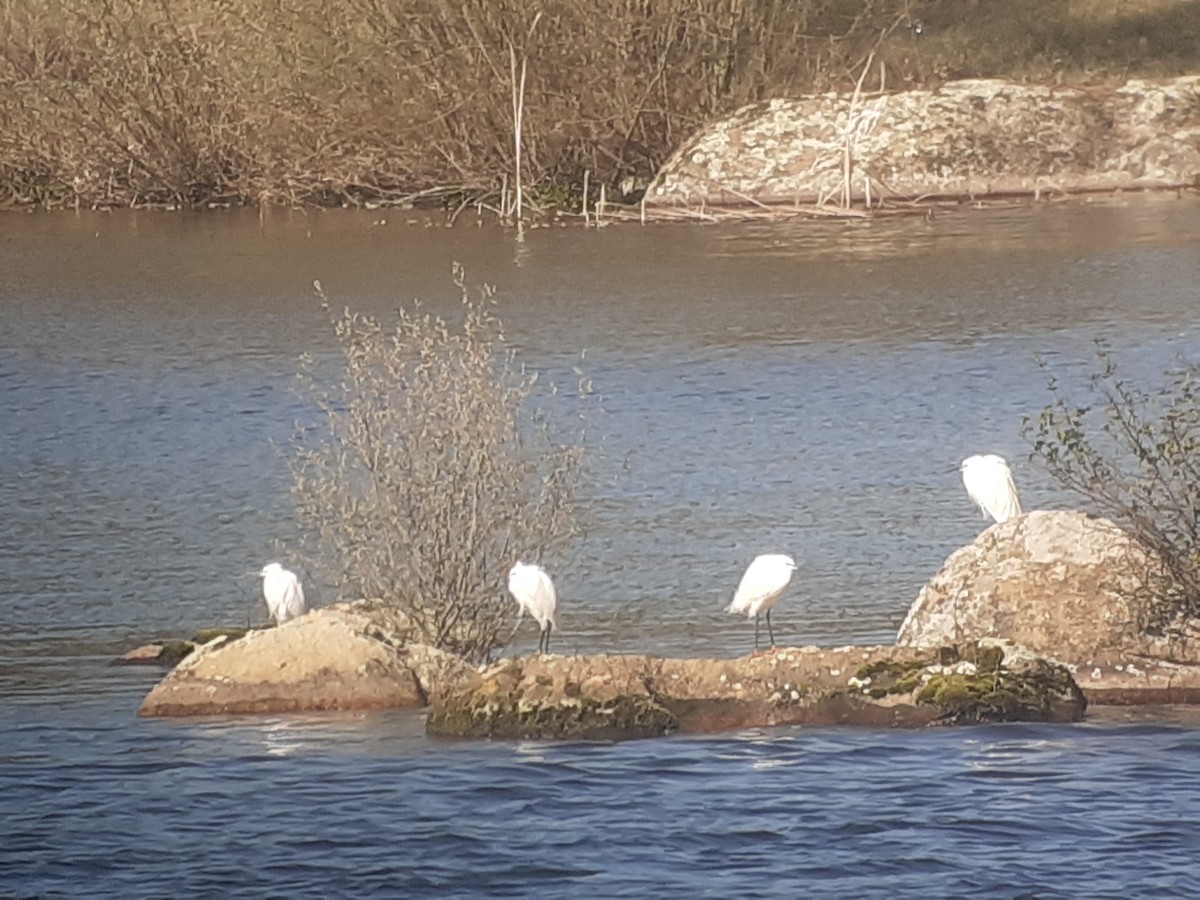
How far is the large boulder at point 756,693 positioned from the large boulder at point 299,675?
575 mm

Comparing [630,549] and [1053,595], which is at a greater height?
[1053,595]

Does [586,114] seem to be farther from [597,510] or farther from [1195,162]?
[597,510]

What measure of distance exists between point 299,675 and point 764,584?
2271 millimetres

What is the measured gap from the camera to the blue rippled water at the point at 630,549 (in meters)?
8.82

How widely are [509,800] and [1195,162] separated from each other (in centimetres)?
2564

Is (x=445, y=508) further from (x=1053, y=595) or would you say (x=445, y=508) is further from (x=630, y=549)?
(x=1053, y=595)

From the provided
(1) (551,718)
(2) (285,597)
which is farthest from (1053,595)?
(2) (285,597)

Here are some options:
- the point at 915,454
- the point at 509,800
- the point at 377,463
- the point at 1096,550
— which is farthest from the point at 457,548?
the point at 915,454

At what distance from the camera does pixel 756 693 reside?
10.3 m

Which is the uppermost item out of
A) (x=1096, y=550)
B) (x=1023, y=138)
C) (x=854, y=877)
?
(x=1023, y=138)

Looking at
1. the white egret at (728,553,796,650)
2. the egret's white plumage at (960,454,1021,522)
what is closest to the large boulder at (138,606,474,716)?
the white egret at (728,553,796,650)

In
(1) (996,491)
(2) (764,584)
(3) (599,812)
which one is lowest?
(3) (599,812)

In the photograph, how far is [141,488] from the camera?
15883mm

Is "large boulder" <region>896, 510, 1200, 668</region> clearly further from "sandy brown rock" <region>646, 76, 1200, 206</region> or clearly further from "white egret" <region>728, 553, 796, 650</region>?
"sandy brown rock" <region>646, 76, 1200, 206</region>
